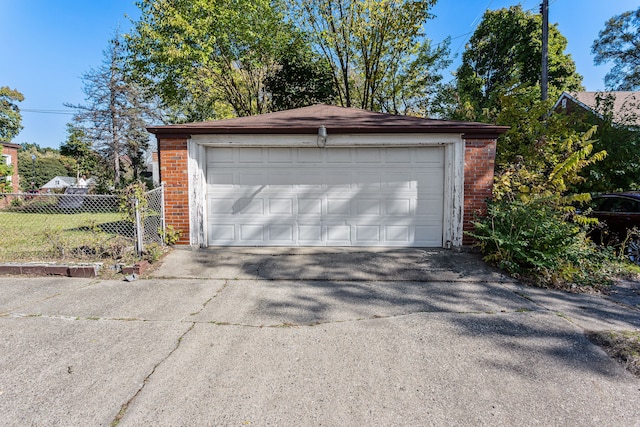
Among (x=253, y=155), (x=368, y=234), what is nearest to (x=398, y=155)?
(x=368, y=234)

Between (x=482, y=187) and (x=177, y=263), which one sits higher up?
(x=482, y=187)

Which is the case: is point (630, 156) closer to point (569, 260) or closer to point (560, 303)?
point (569, 260)

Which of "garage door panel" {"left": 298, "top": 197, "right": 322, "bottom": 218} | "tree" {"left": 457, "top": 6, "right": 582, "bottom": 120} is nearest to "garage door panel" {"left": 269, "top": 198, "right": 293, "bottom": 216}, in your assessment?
"garage door panel" {"left": 298, "top": 197, "right": 322, "bottom": 218}

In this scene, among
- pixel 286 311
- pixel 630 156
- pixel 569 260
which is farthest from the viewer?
pixel 630 156

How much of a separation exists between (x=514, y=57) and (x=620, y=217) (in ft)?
63.5

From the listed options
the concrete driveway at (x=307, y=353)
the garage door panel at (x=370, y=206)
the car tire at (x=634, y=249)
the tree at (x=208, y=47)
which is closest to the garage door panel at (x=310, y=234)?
the garage door panel at (x=370, y=206)

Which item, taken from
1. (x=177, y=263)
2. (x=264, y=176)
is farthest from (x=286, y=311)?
Answer: (x=264, y=176)

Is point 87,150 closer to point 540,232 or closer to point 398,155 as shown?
point 398,155

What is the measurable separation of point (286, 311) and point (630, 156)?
34.6ft

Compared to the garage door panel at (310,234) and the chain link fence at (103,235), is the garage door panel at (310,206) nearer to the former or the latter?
the garage door panel at (310,234)

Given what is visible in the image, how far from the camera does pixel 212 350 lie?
9.95 feet

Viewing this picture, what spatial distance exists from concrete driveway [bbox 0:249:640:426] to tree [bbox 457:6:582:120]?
1972 cm

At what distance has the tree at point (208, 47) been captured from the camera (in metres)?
12.4

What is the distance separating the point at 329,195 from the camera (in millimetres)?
6609
